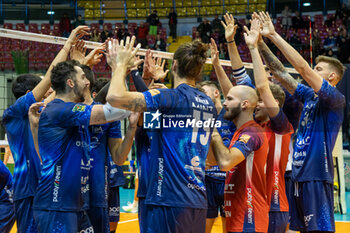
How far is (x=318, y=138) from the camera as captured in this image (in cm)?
424

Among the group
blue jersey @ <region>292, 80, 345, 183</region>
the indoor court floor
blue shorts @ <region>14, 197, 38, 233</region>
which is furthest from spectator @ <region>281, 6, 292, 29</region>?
blue shorts @ <region>14, 197, 38, 233</region>

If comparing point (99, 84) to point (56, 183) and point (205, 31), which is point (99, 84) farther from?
point (205, 31)

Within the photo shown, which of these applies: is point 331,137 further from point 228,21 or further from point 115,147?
point 115,147

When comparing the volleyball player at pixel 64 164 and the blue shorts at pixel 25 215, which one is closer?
the volleyball player at pixel 64 164

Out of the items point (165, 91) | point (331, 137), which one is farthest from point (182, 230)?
point (331, 137)

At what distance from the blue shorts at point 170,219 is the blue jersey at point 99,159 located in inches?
40.9

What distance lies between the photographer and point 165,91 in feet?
10.5

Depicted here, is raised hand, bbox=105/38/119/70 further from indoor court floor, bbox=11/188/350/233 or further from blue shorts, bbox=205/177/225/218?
indoor court floor, bbox=11/188/350/233

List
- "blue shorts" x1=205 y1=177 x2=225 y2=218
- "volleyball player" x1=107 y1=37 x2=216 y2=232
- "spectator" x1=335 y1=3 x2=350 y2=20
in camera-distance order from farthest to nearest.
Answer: "spectator" x1=335 y1=3 x2=350 y2=20
"blue shorts" x1=205 y1=177 x2=225 y2=218
"volleyball player" x1=107 y1=37 x2=216 y2=232

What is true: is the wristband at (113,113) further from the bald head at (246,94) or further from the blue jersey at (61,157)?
the bald head at (246,94)

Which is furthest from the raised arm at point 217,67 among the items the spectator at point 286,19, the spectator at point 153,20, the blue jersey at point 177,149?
the spectator at point 153,20

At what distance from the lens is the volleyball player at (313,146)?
4.04 m

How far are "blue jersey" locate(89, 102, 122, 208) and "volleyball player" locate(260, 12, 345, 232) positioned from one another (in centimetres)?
182

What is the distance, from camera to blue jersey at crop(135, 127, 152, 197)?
4.44m
